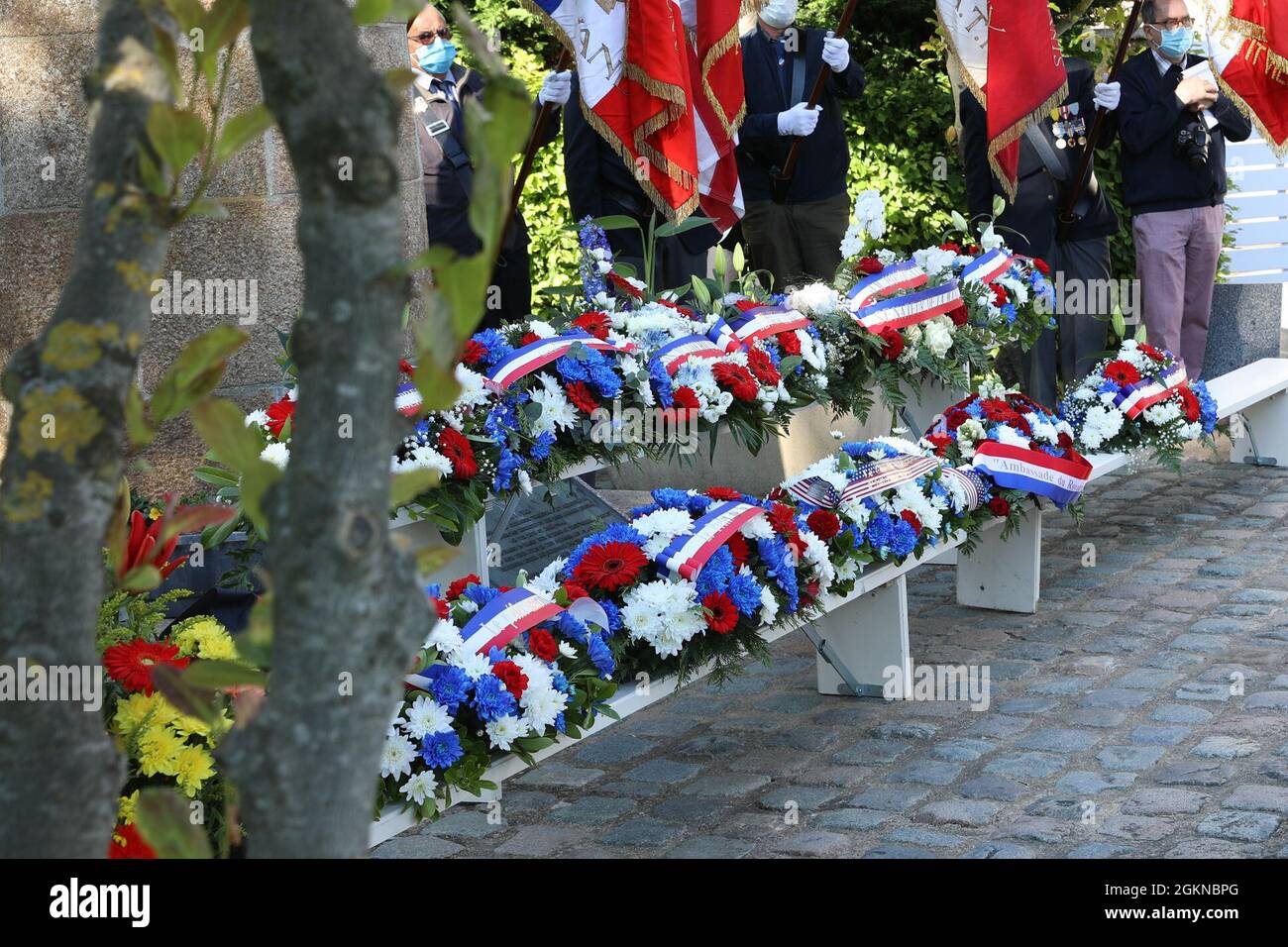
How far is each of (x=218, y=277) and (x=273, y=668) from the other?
3844 mm

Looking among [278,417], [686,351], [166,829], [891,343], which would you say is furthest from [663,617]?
[166,829]

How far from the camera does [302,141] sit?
903 millimetres

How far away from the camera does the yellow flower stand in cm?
251

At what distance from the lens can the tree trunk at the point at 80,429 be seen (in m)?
0.95

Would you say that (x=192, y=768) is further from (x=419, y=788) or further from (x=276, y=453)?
(x=276, y=453)

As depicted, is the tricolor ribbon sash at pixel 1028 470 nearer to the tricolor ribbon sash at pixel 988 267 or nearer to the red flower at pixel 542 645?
the tricolor ribbon sash at pixel 988 267

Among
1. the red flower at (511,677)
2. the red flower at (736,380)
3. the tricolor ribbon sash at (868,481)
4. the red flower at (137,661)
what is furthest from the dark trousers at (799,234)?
the red flower at (137,661)

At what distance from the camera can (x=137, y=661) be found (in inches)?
103

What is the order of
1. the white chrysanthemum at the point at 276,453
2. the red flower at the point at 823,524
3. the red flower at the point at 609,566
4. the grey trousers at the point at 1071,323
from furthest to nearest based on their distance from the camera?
the grey trousers at the point at 1071,323, the red flower at the point at 823,524, the white chrysanthemum at the point at 276,453, the red flower at the point at 609,566

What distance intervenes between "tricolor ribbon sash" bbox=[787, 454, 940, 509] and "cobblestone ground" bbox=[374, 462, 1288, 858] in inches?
25.8

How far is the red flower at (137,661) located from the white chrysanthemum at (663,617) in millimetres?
1169

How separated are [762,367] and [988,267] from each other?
1757 millimetres
